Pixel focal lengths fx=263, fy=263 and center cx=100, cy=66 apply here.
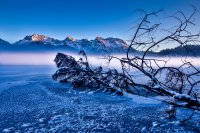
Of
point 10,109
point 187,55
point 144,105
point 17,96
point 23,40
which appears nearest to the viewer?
point 187,55

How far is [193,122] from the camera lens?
532cm

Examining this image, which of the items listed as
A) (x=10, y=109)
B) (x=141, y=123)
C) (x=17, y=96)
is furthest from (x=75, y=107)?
(x=17, y=96)

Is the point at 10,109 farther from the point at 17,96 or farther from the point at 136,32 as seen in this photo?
the point at 136,32

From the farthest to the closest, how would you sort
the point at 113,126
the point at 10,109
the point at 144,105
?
the point at 144,105 → the point at 10,109 → the point at 113,126

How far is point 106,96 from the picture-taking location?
27.3 feet

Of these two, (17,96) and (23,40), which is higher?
(23,40)

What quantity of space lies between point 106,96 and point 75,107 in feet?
6.18

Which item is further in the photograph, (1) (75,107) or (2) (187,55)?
(1) (75,107)

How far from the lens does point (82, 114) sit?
5906 millimetres

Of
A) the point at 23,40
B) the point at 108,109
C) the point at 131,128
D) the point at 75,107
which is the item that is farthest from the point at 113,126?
the point at 23,40

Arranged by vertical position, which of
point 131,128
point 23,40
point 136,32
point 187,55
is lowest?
point 131,128

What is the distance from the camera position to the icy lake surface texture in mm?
4895

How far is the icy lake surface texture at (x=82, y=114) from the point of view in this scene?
193 inches

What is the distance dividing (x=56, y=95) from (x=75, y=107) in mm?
2048
